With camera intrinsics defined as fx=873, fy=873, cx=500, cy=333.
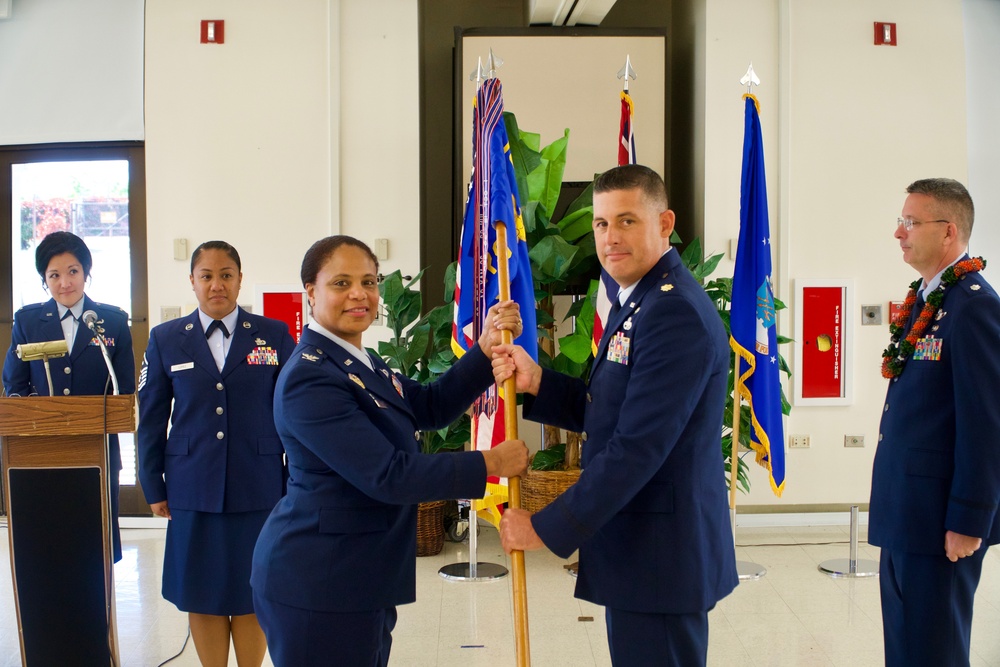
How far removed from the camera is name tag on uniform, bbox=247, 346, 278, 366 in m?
3.04

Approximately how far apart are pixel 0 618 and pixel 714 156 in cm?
478

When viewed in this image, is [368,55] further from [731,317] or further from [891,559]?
[891,559]

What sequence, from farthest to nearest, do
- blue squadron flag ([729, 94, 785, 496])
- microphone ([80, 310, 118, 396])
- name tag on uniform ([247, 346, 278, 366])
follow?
blue squadron flag ([729, 94, 785, 496])
name tag on uniform ([247, 346, 278, 366])
microphone ([80, 310, 118, 396])

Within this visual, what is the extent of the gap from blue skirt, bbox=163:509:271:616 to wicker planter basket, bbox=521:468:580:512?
2353mm

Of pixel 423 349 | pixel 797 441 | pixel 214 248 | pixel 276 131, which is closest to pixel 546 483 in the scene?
pixel 423 349

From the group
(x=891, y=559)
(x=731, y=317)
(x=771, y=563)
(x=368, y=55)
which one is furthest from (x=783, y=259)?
(x=891, y=559)

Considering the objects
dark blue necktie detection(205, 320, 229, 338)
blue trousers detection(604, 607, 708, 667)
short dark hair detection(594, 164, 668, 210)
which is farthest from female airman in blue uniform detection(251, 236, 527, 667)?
dark blue necktie detection(205, 320, 229, 338)

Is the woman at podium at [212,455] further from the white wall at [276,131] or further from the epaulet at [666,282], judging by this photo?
the white wall at [276,131]

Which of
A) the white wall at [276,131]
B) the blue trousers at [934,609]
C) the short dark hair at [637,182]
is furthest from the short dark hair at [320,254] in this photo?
the white wall at [276,131]

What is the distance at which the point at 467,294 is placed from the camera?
13.1ft

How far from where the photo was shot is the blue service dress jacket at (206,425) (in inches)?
115

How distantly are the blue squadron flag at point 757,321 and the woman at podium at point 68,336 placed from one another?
298 centimetres

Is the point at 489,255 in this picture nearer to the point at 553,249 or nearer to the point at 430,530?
the point at 553,249

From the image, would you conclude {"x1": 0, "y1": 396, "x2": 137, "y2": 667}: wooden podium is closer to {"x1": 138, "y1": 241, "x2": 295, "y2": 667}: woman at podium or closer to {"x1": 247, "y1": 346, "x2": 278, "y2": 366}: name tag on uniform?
{"x1": 138, "y1": 241, "x2": 295, "y2": 667}: woman at podium
